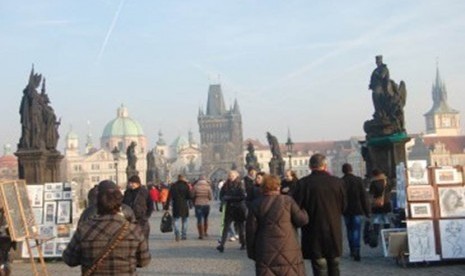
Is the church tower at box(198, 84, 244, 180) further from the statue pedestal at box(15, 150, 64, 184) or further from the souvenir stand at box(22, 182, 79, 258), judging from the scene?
the souvenir stand at box(22, 182, 79, 258)

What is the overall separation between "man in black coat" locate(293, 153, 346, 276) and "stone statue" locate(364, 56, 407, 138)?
28.0ft

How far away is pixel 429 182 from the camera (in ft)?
32.6

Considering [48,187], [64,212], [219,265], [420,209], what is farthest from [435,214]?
[48,187]

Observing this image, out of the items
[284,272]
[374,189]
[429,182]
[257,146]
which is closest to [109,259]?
[284,272]

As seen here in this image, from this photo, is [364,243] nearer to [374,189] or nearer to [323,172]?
[374,189]

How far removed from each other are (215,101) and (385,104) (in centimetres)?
14155

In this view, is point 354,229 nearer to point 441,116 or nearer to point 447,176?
point 447,176

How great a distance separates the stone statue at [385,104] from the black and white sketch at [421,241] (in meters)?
5.54

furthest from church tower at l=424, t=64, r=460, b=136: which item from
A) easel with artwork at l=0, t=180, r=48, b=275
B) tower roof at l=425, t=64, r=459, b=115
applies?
easel with artwork at l=0, t=180, r=48, b=275

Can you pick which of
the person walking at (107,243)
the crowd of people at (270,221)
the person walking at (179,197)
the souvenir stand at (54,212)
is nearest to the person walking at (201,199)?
the person walking at (179,197)

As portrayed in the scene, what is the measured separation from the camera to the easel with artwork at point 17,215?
7.82 metres

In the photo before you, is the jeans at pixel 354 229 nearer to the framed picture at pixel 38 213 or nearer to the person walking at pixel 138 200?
the person walking at pixel 138 200

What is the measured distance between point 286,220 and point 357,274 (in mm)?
3382

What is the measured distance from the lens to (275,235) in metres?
5.93
